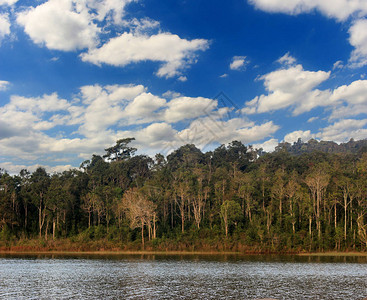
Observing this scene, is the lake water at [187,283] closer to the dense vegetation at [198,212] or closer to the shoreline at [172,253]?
the shoreline at [172,253]

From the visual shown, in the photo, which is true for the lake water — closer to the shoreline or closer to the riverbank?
the shoreline

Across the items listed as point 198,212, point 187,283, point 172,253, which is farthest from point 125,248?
point 187,283

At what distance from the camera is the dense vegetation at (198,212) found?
6769cm

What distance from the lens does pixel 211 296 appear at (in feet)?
86.7

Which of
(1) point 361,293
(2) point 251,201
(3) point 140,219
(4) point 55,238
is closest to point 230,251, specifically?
(2) point 251,201

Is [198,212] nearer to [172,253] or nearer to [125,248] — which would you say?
[172,253]

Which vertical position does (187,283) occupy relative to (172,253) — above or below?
above

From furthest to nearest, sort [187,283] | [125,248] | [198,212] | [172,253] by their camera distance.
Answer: [198,212]
[125,248]
[172,253]
[187,283]

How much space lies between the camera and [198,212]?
78.7m

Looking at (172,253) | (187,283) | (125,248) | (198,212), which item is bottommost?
(172,253)

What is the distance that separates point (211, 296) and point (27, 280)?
57.1ft

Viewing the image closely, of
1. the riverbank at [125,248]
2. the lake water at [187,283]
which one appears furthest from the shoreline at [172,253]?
the lake water at [187,283]

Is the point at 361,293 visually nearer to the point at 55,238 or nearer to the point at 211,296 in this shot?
the point at 211,296

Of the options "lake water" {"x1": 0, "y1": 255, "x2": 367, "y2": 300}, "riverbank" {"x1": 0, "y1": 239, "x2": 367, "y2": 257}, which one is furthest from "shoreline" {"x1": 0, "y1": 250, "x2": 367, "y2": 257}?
"lake water" {"x1": 0, "y1": 255, "x2": 367, "y2": 300}
